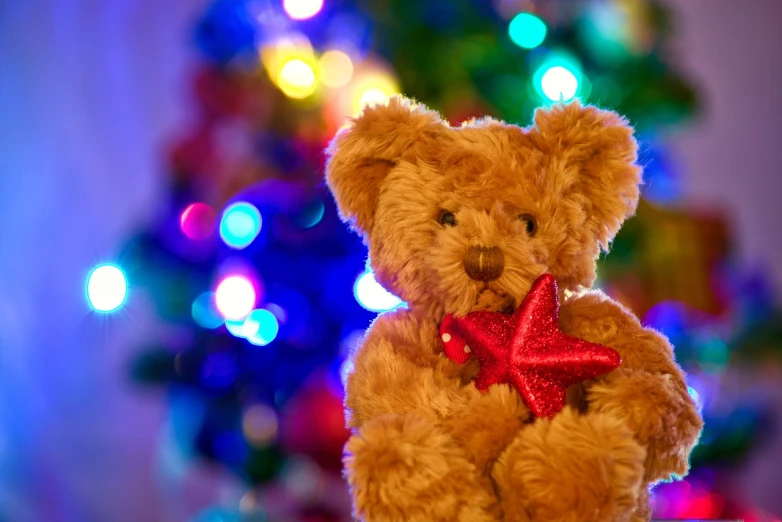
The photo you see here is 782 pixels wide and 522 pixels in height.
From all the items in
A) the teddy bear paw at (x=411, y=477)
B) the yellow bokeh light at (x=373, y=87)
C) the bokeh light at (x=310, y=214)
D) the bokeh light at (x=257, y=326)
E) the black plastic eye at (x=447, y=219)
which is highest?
the yellow bokeh light at (x=373, y=87)

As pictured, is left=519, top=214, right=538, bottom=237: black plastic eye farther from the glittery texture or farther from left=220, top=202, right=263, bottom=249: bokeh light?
left=220, top=202, right=263, bottom=249: bokeh light

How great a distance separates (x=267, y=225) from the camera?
124cm

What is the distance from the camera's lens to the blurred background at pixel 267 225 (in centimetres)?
119

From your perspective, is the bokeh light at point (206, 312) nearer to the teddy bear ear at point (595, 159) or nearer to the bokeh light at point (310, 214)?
the bokeh light at point (310, 214)

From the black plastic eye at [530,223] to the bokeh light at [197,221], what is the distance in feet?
2.62

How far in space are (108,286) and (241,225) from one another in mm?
279

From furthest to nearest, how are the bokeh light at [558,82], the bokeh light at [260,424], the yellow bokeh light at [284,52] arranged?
1. the bokeh light at [260,424]
2. the yellow bokeh light at [284,52]
3. the bokeh light at [558,82]

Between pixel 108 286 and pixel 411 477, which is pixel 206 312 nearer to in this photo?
pixel 108 286

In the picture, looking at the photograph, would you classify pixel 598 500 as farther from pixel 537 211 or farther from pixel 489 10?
pixel 489 10

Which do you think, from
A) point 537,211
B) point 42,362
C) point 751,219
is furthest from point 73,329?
point 751,219

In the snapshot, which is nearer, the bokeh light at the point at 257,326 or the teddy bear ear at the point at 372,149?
the teddy bear ear at the point at 372,149

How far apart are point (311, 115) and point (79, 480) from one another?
1172 millimetres

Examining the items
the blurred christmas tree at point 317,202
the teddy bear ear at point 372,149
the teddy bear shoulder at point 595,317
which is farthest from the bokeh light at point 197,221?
the teddy bear shoulder at point 595,317

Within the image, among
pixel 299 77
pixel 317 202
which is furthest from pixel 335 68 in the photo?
pixel 317 202
